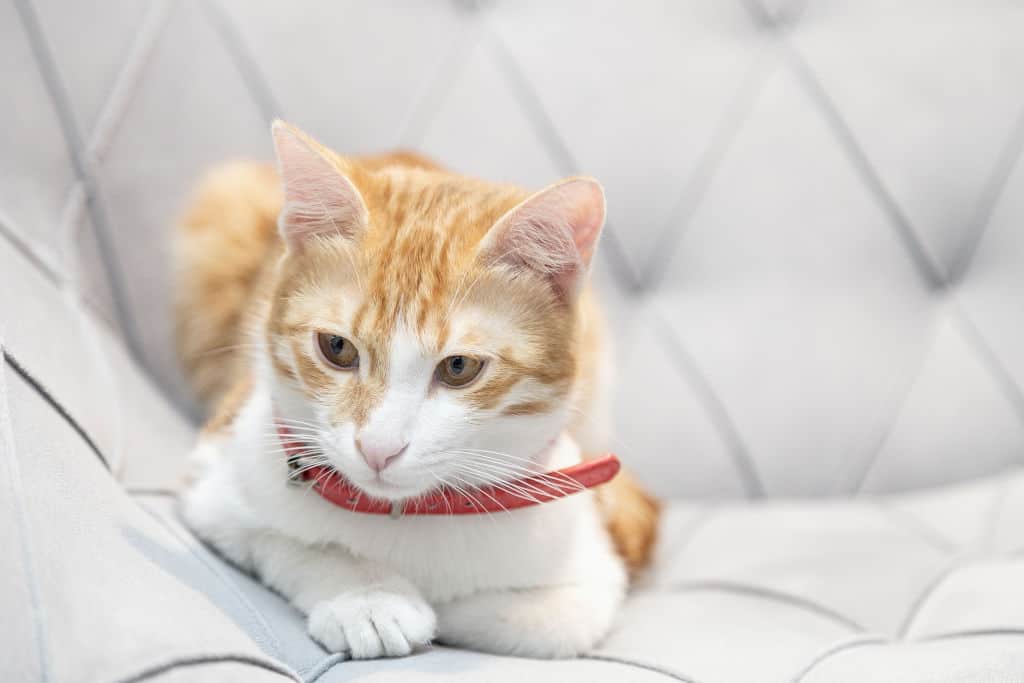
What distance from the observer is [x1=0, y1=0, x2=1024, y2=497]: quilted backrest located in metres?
1.49

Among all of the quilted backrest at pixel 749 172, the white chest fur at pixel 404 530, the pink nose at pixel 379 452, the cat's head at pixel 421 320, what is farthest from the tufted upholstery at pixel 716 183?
the pink nose at pixel 379 452

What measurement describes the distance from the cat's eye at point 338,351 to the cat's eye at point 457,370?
8 centimetres

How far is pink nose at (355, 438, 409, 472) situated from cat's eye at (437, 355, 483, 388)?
79mm

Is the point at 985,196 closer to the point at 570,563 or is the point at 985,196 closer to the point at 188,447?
the point at 570,563

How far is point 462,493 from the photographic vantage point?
95 cm

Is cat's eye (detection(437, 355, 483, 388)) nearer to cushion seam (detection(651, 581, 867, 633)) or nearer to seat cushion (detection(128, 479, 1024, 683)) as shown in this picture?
seat cushion (detection(128, 479, 1024, 683))

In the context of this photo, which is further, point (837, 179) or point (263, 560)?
point (837, 179)

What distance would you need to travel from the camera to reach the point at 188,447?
4.21ft

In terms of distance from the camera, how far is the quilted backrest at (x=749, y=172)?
1.49 meters

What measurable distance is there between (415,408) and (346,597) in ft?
0.63

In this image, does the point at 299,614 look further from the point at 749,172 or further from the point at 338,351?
the point at 749,172

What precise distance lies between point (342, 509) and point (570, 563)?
0.25 m

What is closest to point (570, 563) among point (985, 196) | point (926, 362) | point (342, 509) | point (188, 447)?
point (342, 509)

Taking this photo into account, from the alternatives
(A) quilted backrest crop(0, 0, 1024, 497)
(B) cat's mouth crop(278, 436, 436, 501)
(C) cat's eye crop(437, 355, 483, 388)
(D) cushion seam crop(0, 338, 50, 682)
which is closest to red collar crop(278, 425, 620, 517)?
(B) cat's mouth crop(278, 436, 436, 501)
